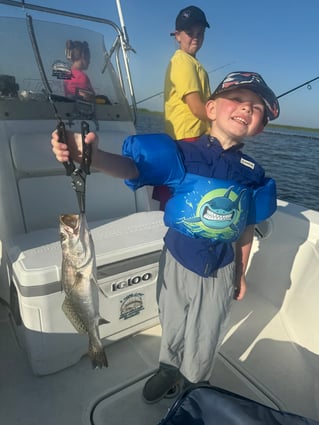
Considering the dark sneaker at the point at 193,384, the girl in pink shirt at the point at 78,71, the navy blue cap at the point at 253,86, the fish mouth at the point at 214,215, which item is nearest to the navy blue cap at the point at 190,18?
the girl in pink shirt at the point at 78,71

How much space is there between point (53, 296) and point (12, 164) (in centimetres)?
99

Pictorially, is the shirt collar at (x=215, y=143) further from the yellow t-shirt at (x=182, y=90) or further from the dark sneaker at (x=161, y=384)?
the dark sneaker at (x=161, y=384)

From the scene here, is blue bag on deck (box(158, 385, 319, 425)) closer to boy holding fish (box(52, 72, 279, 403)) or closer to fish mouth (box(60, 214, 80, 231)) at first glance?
boy holding fish (box(52, 72, 279, 403))

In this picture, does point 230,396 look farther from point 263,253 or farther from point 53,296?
point 263,253

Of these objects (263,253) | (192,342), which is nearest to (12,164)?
(192,342)

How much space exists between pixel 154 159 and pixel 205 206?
33 cm

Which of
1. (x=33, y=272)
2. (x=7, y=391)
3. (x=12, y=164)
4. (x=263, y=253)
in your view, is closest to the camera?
(x=33, y=272)

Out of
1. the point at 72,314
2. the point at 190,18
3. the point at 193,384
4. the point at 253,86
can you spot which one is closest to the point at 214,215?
the point at 253,86

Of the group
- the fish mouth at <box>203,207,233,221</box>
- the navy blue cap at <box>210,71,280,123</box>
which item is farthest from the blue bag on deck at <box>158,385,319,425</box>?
the navy blue cap at <box>210,71,280,123</box>

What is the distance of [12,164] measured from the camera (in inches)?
87.8

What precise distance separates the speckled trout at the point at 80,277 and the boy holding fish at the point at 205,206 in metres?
0.29

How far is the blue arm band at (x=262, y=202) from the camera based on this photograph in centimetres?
176

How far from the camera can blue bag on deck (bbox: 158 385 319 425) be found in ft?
4.11

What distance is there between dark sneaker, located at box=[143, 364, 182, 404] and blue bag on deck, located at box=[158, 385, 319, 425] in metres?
0.60
